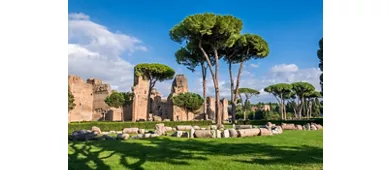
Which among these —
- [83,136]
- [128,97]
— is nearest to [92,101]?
[128,97]

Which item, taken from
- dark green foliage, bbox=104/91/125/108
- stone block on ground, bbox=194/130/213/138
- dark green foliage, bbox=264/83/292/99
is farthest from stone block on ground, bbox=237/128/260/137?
dark green foliage, bbox=264/83/292/99

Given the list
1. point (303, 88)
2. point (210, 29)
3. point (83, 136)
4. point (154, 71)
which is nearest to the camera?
point (83, 136)

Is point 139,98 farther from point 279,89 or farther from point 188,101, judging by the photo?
point 279,89

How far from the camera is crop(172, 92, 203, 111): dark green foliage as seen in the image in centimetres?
2503

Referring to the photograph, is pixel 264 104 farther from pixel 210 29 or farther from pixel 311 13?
pixel 311 13

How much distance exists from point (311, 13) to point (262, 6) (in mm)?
568

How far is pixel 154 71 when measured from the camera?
76.2 ft

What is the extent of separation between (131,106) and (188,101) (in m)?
6.46

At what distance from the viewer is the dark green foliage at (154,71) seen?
75.9ft

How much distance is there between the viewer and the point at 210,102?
30.9 metres

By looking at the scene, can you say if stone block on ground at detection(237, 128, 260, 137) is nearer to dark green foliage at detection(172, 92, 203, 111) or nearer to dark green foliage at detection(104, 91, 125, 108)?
dark green foliage at detection(172, 92, 203, 111)

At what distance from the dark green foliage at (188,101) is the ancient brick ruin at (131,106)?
143 cm

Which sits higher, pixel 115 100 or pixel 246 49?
pixel 246 49

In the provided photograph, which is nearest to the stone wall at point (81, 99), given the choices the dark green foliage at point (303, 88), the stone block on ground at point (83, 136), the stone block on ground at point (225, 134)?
the stone block on ground at point (83, 136)
